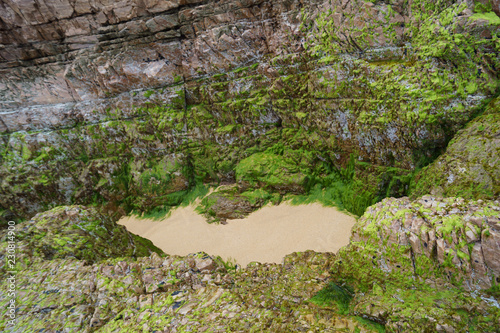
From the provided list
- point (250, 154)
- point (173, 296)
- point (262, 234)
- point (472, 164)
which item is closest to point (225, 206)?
point (262, 234)

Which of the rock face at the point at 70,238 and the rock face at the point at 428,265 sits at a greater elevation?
the rock face at the point at 70,238

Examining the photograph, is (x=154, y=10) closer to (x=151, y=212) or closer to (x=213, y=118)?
(x=213, y=118)

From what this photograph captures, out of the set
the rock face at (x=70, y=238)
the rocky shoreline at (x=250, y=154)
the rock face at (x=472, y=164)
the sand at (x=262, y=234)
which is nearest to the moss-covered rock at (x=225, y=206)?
the rocky shoreline at (x=250, y=154)

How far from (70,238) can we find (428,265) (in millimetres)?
5514

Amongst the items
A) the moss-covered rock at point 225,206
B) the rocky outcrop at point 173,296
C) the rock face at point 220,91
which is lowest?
the rocky outcrop at point 173,296

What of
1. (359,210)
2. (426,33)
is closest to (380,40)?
(426,33)

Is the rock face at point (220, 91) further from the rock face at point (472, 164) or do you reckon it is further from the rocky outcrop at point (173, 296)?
the rocky outcrop at point (173, 296)

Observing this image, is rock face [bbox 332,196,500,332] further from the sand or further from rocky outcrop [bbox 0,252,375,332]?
the sand

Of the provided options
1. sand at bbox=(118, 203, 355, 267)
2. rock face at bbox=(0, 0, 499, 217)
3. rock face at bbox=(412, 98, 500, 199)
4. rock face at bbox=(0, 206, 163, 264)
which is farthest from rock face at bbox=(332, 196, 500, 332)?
rock face at bbox=(0, 206, 163, 264)

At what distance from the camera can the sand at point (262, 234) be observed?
16.1ft

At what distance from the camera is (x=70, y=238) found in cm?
436

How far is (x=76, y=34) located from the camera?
23.0 ft

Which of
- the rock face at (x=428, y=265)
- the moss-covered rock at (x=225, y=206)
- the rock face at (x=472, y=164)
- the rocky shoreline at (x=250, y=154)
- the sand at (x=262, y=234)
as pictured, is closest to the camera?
the rock face at (x=428, y=265)

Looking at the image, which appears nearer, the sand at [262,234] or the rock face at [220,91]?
the rock face at [220,91]
